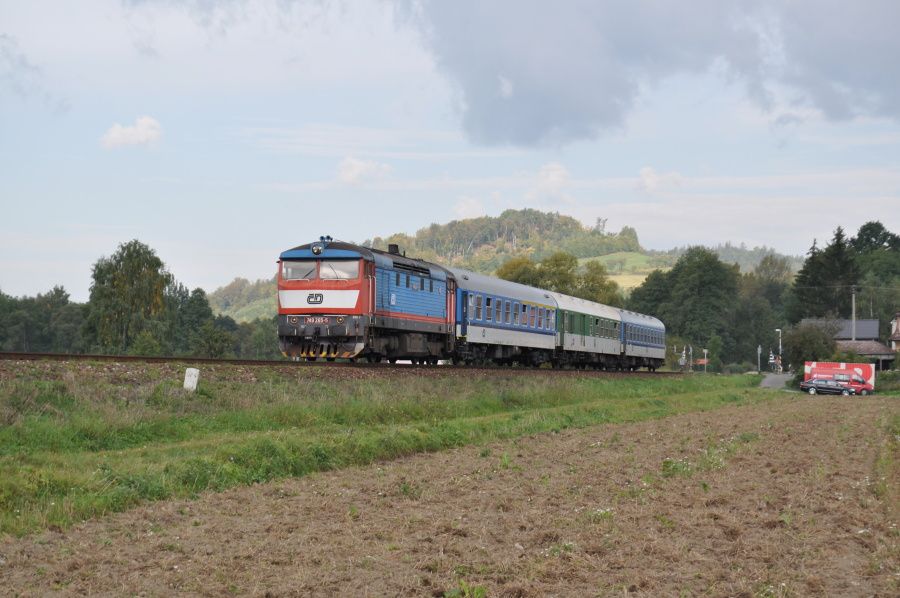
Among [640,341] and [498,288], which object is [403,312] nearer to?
[498,288]

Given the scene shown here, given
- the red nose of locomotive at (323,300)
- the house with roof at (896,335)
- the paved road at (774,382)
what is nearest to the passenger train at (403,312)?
the red nose of locomotive at (323,300)

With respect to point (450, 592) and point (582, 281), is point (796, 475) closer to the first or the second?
point (450, 592)

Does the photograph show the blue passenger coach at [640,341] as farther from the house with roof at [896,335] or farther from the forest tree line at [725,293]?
the house with roof at [896,335]

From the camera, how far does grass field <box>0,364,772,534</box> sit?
14.0 metres

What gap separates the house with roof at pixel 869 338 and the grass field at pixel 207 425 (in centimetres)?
9845

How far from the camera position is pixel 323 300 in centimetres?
3170

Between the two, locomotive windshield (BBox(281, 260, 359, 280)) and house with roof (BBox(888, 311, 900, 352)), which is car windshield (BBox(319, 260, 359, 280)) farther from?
house with roof (BBox(888, 311, 900, 352))

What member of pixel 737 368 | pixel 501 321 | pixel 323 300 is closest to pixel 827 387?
pixel 501 321

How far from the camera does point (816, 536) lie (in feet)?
38.4

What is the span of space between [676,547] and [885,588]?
2225mm

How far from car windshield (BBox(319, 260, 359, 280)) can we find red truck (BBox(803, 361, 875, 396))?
44.1 meters

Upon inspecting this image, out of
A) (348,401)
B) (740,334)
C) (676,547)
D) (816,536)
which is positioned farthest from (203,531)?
(740,334)

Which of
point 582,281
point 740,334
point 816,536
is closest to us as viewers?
point 816,536

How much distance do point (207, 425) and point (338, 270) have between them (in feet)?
38.1
